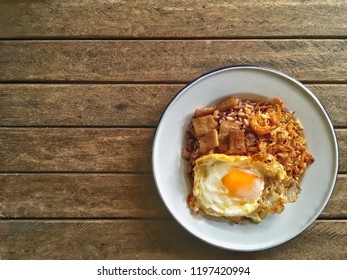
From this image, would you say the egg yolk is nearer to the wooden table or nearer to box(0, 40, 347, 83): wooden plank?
the wooden table

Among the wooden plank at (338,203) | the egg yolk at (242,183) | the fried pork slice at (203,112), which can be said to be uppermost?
the fried pork slice at (203,112)

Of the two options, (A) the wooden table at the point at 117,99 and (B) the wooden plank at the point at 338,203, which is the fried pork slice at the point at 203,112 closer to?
(A) the wooden table at the point at 117,99

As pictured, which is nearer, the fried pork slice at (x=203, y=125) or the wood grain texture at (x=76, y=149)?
the fried pork slice at (x=203, y=125)

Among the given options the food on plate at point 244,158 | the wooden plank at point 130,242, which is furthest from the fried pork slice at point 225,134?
the wooden plank at point 130,242

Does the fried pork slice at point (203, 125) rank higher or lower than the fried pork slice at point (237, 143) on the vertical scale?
higher

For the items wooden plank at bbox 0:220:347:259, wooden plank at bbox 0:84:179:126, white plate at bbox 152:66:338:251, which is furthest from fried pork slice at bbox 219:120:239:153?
wooden plank at bbox 0:220:347:259

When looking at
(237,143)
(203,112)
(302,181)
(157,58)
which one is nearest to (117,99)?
(157,58)

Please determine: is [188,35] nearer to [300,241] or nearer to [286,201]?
[286,201]
